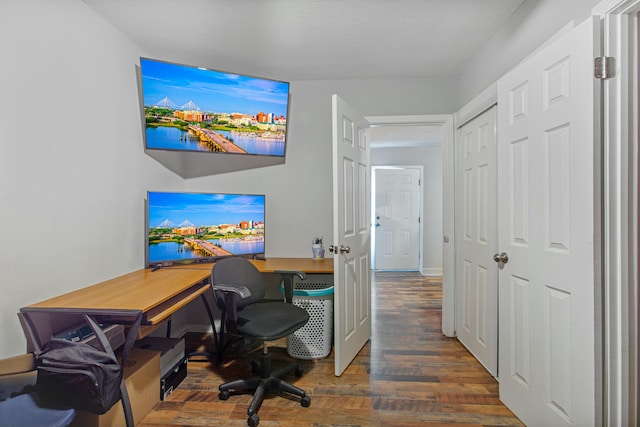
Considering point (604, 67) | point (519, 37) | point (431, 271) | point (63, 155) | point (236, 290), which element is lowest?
point (431, 271)

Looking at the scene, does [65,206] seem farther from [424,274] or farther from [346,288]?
[424,274]

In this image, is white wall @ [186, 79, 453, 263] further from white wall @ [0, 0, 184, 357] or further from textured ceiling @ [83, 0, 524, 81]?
white wall @ [0, 0, 184, 357]

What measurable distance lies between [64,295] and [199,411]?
1.01 metres

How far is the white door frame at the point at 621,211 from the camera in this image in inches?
49.1

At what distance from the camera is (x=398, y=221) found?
6043 millimetres

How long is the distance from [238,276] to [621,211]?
2.04 metres

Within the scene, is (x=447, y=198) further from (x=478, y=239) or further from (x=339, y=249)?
(x=339, y=249)

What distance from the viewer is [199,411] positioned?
1874 mm

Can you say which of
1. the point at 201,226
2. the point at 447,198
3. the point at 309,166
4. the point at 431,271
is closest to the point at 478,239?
the point at 447,198

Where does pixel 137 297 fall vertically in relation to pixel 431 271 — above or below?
above

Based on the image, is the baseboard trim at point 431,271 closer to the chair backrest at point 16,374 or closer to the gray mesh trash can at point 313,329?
the gray mesh trash can at point 313,329

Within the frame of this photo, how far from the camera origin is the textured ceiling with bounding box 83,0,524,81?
1.92m

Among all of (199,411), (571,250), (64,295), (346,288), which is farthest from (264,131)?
(571,250)

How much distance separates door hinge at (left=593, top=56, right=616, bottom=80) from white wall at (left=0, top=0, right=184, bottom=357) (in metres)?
2.56
